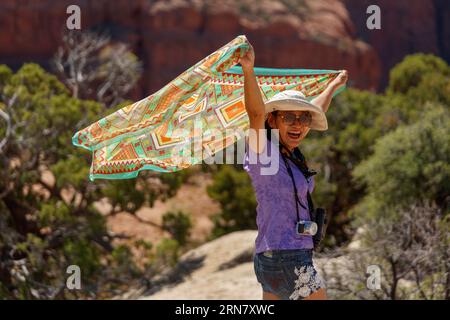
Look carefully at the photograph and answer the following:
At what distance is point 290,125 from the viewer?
4215 mm

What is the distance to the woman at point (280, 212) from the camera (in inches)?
156

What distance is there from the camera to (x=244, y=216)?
22.2 m

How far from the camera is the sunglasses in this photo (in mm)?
4207

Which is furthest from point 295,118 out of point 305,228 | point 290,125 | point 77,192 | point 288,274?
point 77,192

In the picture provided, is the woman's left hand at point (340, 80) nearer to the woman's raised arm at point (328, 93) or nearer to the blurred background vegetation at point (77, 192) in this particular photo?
the woman's raised arm at point (328, 93)

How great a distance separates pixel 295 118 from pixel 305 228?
576 mm

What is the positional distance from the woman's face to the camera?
402 millimetres

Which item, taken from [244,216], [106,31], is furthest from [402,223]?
[106,31]

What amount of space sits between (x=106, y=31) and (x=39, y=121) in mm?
22848

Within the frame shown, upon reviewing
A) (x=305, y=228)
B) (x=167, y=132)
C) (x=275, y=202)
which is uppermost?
Answer: (x=167, y=132)

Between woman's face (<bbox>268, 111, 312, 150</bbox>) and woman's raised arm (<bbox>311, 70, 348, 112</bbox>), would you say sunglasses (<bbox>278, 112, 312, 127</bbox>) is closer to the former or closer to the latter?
woman's face (<bbox>268, 111, 312, 150</bbox>)

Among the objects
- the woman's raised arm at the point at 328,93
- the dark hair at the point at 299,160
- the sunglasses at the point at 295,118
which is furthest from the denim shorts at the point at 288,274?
the woman's raised arm at the point at 328,93

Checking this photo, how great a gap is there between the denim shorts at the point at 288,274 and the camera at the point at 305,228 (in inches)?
3.5

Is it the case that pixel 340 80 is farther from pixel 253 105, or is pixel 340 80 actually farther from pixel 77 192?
pixel 77 192
